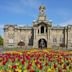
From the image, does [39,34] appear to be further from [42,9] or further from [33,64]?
[33,64]

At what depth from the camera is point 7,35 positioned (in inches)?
3196

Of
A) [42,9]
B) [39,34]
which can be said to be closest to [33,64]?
[39,34]

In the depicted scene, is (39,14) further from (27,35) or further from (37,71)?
(37,71)

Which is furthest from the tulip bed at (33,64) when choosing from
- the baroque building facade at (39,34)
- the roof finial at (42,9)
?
the roof finial at (42,9)

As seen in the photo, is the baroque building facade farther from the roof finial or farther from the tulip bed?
the tulip bed

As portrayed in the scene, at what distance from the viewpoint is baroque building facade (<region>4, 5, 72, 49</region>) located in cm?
8050

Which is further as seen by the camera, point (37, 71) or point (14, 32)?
point (14, 32)

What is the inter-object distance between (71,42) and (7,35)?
19.9 m

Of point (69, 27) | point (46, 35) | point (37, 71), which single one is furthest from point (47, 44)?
point (37, 71)

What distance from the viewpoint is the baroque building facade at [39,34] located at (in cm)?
8050

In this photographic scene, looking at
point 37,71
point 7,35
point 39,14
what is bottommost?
point 37,71

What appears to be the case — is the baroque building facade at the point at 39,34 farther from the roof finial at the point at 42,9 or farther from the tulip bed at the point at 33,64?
the tulip bed at the point at 33,64

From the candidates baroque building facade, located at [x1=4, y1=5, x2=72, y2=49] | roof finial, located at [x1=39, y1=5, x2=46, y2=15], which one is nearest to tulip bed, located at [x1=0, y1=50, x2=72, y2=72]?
baroque building facade, located at [x1=4, y1=5, x2=72, y2=49]

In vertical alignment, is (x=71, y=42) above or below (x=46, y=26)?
below
